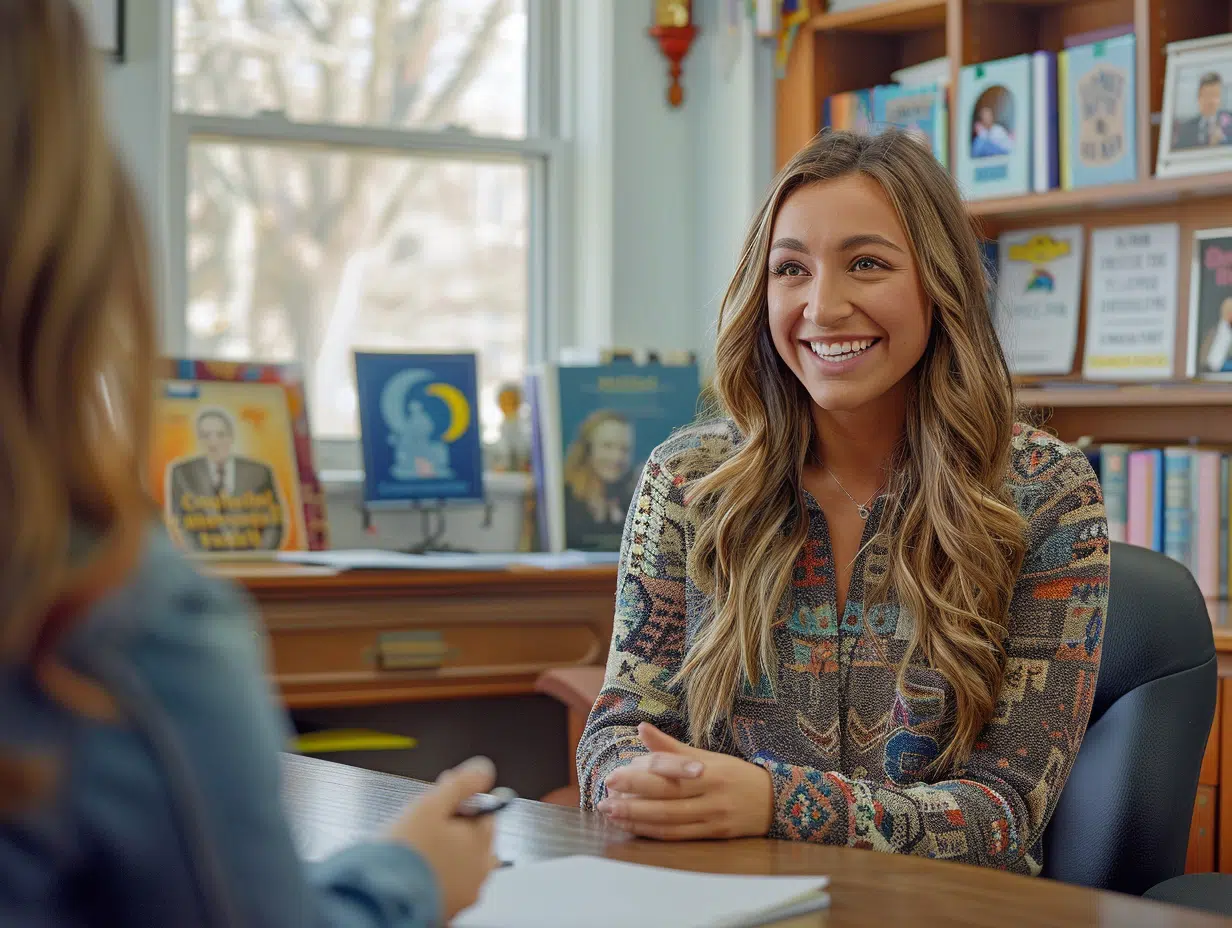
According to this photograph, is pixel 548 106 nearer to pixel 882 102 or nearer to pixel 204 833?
pixel 882 102

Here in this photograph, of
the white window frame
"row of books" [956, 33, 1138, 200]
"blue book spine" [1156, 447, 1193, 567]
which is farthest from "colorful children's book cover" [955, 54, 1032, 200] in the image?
the white window frame

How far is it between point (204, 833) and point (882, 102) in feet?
9.11

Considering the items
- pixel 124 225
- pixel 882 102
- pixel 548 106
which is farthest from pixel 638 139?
pixel 124 225

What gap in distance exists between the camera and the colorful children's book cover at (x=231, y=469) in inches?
101

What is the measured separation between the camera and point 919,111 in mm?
2961

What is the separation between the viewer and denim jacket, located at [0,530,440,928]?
0.48 m

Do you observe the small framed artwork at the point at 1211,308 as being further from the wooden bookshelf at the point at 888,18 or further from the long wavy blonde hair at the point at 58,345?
the long wavy blonde hair at the point at 58,345

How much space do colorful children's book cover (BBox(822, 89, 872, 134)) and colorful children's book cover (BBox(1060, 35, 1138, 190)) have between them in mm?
437

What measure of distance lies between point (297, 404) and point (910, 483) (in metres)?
1.48

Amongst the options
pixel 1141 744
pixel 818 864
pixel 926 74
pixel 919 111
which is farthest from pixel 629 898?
pixel 926 74

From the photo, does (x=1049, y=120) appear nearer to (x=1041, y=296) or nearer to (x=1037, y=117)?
(x=1037, y=117)

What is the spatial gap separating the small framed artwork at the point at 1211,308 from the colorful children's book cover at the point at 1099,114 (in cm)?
21

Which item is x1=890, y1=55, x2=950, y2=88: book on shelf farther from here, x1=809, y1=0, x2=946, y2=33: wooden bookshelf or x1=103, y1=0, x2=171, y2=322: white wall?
x1=103, y1=0, x2=171, y2=322: white wall

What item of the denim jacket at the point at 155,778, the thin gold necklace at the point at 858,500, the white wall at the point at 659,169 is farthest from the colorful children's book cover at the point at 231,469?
the denim jacket at the point at 155,778
